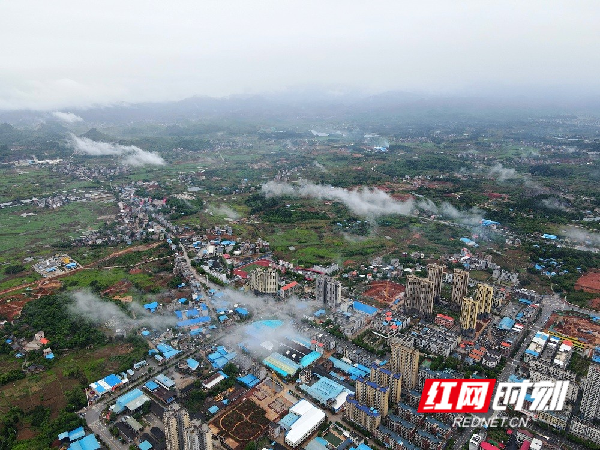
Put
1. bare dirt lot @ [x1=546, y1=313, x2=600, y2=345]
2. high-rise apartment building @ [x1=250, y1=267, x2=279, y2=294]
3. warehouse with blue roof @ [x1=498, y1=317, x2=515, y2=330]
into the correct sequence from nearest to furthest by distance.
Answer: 1. bare dirt lot @ [x1=546, y1=313, x2=600, y2=345]
2. warehouse with blue roof @ [x1=498, y1=317, x2=515, y2=330]
3. high-rise apartment building @ [x1=250, y1=267, x2=279, y2=294]

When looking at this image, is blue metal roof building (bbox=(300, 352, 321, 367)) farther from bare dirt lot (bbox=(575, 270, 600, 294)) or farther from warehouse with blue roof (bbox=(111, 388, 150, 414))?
bare dirt lot (bbox=(575, 270, 600, 294))

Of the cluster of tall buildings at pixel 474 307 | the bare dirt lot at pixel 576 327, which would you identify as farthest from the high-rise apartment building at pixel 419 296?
the bare dirt lot at pixel 576 327

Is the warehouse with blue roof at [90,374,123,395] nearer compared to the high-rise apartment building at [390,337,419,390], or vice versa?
the high-rise apartment building at [390,337,419,390]

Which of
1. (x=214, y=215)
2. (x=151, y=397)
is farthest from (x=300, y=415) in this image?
(x=214, y=215)

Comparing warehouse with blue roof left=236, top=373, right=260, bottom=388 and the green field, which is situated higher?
warehouse with blue roof left=236, top=373, right=260, bottom=388

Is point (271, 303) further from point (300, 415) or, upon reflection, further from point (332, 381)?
point (300, 415)

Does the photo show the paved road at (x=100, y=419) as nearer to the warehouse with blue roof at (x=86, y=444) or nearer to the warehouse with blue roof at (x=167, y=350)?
the warehouse with blue roof at (x=86, y=444)

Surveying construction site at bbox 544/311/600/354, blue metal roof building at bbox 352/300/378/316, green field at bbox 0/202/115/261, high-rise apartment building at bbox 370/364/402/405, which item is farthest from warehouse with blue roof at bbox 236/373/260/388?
green field at bbox 0/202/115/261
